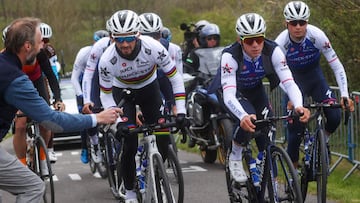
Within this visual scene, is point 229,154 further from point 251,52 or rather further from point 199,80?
point 199,80

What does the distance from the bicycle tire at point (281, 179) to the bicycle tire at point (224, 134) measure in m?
3.90

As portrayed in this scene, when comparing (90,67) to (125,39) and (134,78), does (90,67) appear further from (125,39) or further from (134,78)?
(125,39)

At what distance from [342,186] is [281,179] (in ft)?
10.9

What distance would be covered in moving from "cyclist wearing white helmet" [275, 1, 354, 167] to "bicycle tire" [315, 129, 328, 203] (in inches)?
23.6

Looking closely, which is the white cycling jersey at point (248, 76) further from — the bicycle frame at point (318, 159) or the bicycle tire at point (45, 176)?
the bicycle tire at point (45, 176)

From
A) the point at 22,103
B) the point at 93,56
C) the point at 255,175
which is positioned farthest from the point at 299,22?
the point at 22,103

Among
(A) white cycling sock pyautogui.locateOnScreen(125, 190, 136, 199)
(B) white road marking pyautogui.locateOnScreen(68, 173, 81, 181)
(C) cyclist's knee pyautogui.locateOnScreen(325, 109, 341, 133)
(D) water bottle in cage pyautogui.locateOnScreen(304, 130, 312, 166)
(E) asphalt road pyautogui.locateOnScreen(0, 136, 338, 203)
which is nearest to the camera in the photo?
(A) white cycling sock pyautogui.locateOnScreen(125, 190, 136, 199)

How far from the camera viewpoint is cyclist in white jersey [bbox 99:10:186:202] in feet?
26.4

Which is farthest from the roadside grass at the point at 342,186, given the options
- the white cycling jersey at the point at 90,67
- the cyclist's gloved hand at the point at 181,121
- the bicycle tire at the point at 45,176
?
the bicycle tire at the point at 45,176

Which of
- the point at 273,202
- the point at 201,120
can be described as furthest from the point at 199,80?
the point at 273,202

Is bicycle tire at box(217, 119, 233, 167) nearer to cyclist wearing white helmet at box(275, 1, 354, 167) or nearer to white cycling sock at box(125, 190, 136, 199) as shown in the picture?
cyclist wearing white helmet at box(275, 1, 354, 167)

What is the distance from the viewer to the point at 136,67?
26.8 feet

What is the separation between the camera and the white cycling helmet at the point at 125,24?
769 centimetres

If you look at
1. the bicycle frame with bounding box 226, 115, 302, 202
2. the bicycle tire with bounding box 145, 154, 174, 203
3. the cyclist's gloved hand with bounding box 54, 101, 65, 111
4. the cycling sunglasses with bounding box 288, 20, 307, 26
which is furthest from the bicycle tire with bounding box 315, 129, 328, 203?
the cyclist's gloved hand with bounding box 54, 101, 65, 111
